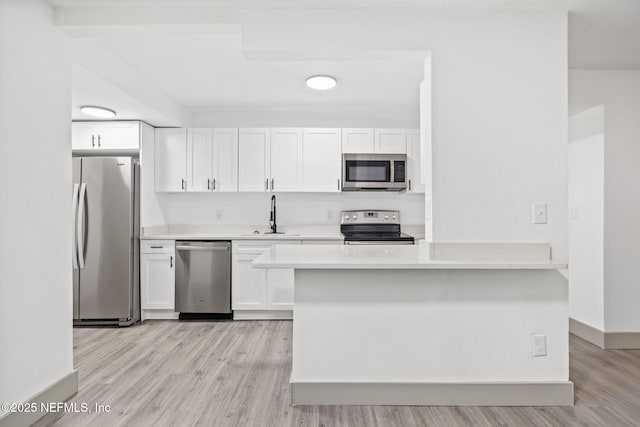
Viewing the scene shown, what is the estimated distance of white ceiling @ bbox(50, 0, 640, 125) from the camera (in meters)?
2.21

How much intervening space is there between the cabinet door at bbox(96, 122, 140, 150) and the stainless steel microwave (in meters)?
2.27

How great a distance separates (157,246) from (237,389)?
2.15 m

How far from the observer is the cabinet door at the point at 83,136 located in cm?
391

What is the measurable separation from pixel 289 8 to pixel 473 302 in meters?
2.06

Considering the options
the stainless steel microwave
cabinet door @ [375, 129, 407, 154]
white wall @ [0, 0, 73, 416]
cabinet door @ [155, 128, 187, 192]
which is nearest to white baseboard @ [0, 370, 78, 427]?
white wall @ [0, 0, 73, 416]

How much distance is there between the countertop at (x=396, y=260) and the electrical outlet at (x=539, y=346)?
0.45 meters

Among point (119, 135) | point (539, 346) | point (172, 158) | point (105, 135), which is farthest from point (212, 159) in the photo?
point (539, 346)

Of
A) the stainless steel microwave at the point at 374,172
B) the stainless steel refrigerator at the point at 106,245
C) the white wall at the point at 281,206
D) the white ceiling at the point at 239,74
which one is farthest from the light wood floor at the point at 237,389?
the white ceiling at the point at 239,74

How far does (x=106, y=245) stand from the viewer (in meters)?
3.72

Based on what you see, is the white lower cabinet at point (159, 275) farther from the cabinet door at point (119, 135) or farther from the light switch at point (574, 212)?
the light switch at point (574, 212)

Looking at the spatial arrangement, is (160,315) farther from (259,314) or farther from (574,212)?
(574,212)

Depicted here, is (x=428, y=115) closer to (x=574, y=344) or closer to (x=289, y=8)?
(x=289, y=8)

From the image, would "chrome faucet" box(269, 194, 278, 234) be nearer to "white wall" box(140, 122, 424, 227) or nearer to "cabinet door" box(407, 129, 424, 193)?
"white wall" box(140, 122, 424, 227)

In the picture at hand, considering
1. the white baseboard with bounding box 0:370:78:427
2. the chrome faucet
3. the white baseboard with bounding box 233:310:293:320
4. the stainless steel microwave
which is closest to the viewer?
the white baseboard with bounding box 0:370:78:427
